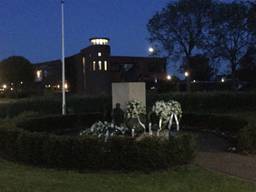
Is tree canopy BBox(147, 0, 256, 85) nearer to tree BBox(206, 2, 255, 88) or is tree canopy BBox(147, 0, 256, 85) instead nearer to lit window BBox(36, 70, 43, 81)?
tree BBox(206, 2, 255, 88)

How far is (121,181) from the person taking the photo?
1096cm

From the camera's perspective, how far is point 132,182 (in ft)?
35.8

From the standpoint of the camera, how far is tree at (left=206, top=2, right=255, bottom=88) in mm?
64500

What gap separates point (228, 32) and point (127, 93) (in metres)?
47.9

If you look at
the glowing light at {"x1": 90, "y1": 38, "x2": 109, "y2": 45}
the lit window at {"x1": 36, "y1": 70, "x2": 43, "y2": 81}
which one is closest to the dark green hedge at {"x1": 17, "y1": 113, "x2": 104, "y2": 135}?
the glowing light at {"x1": 90, "y1": 38, "x2": 109, "y2": 45}

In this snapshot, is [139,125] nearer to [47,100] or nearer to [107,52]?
[47,100]

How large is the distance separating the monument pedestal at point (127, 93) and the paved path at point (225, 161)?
2.82 meters

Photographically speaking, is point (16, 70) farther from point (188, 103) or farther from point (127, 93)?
point (127, 93)

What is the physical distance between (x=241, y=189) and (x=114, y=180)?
2573 mm

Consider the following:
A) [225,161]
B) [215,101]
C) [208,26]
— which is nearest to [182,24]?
[208,26]

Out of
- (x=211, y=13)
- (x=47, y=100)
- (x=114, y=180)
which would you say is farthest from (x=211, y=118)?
(x=211, y=13)

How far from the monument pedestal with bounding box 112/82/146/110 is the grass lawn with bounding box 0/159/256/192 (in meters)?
6.60

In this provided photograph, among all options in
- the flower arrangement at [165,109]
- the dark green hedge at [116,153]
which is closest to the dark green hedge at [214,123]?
the flower arrangement at [165,109]

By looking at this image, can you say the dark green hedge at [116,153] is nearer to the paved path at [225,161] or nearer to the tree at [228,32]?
the paved path at [225,161]
